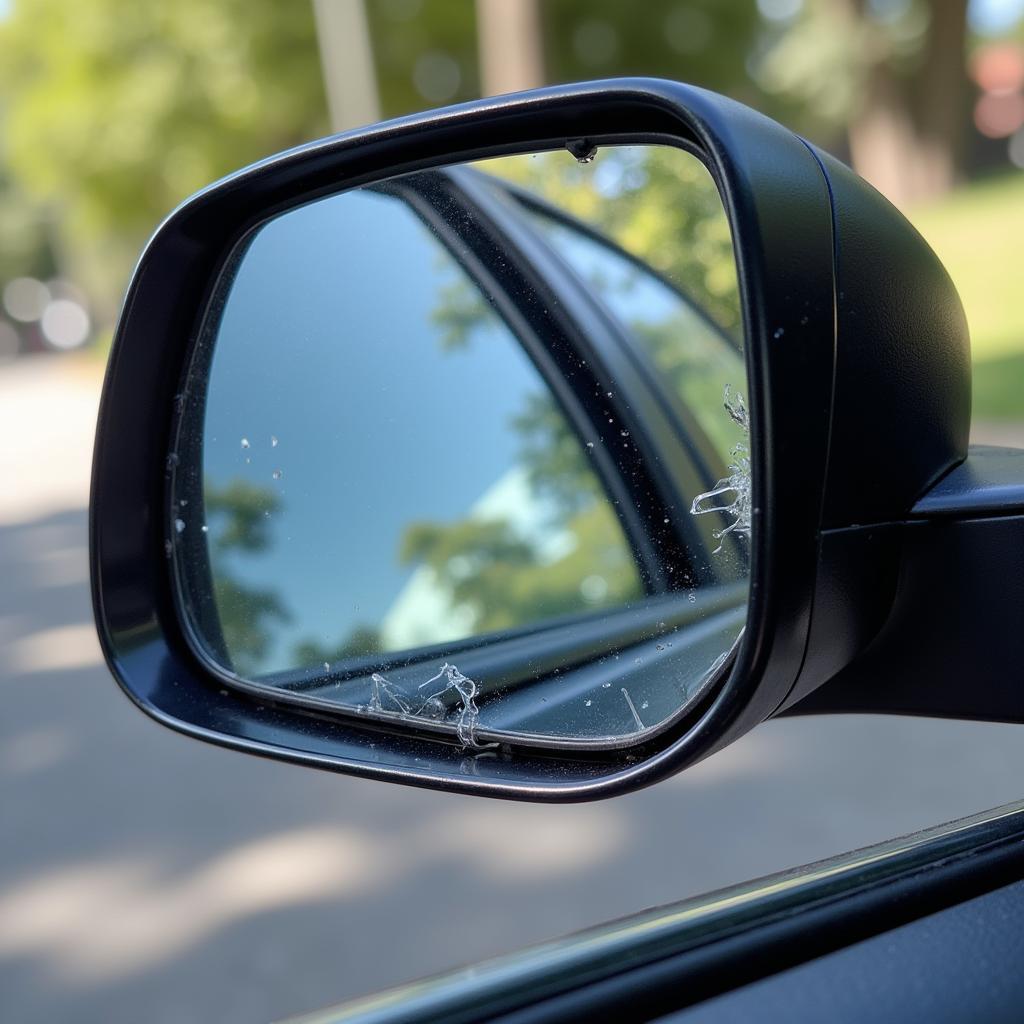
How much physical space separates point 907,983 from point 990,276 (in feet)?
48.9

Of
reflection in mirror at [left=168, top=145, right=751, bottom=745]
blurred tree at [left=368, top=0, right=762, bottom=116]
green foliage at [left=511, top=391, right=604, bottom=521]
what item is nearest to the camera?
reflection in mirror at [left=168, top=145, right=751, bottom=745]

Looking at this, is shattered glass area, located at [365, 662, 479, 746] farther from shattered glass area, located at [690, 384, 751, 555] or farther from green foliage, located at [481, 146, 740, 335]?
green foliage, located at [481, 146, 740, 335]

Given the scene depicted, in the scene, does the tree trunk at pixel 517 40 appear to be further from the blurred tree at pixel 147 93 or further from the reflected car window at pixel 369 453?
the blurred tree at pixel 147 93

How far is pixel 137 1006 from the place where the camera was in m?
3.29

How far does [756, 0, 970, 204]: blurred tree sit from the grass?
7.69ft

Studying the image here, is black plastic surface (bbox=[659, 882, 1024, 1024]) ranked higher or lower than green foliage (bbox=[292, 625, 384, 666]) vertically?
lower

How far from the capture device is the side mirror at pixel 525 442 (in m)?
0.93

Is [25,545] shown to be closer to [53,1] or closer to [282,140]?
[282,140]

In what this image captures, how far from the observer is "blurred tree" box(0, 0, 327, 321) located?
2591cm

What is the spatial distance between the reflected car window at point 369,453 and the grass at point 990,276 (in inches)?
197

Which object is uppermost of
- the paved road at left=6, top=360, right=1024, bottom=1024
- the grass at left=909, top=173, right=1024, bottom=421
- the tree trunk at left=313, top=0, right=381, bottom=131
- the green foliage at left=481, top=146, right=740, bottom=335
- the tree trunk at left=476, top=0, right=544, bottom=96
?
the tree trunk at left=313, top=0, right=381, bottom=131

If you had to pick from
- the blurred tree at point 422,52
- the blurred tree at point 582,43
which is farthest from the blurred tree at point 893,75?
the blurred tree at point 422,52

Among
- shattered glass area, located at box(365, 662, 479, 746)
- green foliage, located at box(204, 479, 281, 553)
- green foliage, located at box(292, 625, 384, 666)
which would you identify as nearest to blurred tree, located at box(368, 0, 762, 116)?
green foliage, located at box(204, 479, 281, 553)

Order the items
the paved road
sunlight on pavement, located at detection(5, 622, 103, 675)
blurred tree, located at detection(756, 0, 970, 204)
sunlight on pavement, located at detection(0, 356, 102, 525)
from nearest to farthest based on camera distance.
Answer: the paved road, sunlight on pavement, located at detection(5, 622, 103, 675), sunlight on pavement, located at detection(0, 356, 102, 525), blurred tree, located at detection(756, 0, 970, 204)
